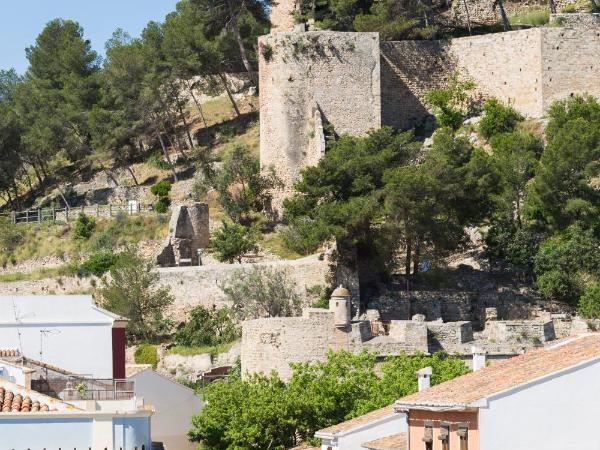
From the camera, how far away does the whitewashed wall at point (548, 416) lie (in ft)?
76.1

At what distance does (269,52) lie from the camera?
2233 inches

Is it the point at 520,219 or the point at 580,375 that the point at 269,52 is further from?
the point at 580,375

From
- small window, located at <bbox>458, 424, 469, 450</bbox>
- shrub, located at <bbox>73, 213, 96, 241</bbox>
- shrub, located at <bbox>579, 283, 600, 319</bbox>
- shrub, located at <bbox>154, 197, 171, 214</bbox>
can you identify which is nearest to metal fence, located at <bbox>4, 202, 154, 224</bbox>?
shrub, located at <bbox>154, 197, 171, 214</bbox>

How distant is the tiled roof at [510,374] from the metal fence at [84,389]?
5675mm

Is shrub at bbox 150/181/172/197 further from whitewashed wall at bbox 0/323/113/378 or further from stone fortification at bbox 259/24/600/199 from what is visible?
whitewashed wall at bbox 0/323/113/378

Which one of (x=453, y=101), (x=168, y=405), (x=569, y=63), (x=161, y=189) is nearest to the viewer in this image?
(x=168, y=405)

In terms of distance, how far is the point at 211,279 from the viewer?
51312 millimetres


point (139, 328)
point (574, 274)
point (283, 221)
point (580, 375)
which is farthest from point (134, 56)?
point (580, 375)

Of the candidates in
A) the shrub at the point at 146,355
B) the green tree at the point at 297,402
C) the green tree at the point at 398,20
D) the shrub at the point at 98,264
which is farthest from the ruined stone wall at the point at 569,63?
the green tree at the point at 297,402

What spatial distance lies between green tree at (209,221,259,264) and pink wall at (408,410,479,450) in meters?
28.1

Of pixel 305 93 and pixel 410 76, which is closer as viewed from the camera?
pixel 305 93

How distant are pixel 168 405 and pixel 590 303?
1167 cm

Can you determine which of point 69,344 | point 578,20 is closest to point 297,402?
point 69,344

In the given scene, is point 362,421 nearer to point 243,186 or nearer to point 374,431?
point 374,431
